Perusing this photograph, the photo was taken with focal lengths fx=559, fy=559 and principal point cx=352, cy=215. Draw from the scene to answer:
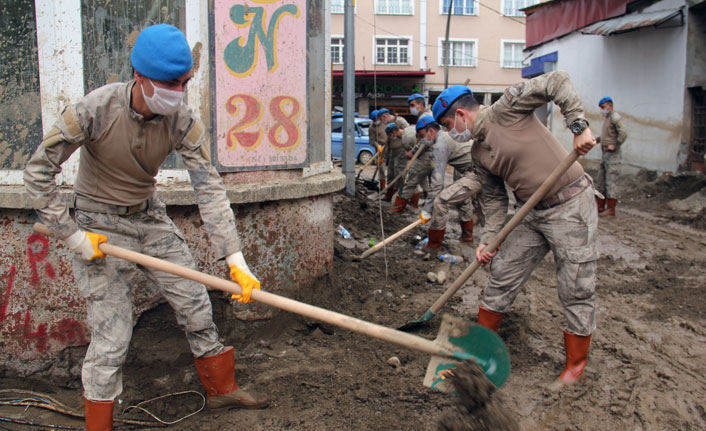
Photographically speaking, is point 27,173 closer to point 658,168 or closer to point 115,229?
point 115,229

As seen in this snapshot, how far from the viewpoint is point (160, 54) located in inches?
100

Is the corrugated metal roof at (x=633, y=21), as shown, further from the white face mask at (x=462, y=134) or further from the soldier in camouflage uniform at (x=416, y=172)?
the white face mask at (x=462, y=134)

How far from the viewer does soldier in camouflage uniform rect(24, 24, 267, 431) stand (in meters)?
2.62

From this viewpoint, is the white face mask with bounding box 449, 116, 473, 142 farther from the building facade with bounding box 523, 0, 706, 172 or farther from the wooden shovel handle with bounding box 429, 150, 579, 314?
the building facade with bounding box 523, 0, 706, 172

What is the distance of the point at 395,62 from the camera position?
99.6ft

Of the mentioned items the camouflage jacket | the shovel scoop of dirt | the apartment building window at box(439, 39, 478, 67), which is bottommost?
the shovel scoop of dirt

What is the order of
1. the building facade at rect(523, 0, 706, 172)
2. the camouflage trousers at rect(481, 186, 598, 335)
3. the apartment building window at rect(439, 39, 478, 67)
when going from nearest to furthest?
the camouflage trousers at rect(481, 186, 598, 335) → the building facade at rect(523, 0, 706, 172) → the apartment building window at rect(439, 39, 478, 67)

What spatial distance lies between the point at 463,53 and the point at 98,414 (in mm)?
30799

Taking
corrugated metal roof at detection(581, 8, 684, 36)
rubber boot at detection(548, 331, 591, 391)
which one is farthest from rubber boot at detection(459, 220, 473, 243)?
corrugated metal roof at detection(581, 8, 684, 36)

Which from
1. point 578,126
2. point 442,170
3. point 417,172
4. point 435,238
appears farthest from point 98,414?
point 417,172

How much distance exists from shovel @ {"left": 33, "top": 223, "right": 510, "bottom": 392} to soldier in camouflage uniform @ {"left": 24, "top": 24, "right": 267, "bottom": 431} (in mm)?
138

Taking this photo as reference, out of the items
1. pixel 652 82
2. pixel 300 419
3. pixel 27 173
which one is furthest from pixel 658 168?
pixel 27 173

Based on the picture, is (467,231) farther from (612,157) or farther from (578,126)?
(578,126)

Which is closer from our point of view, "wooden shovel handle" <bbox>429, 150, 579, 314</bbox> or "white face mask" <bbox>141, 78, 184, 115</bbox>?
"white face mask" <bbox>141, 78, 184, 115</bbox>
